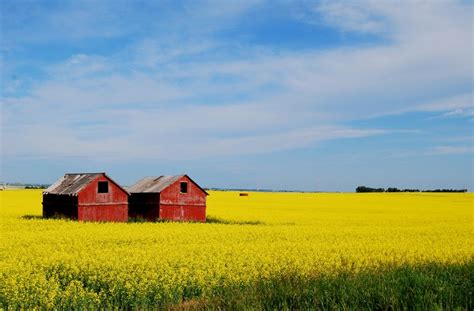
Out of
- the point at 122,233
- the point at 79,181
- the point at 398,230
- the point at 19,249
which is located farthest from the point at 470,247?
the point at 79,181

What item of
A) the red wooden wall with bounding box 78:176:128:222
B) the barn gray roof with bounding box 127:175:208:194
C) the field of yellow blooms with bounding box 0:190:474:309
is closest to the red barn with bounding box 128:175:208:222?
the barn gray roof with bounding box 127:175:208:194

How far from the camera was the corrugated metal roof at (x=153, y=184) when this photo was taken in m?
40.9

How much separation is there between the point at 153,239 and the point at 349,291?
16.4 m

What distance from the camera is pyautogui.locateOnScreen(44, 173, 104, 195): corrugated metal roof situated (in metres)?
37.8

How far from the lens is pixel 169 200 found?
4069 cm

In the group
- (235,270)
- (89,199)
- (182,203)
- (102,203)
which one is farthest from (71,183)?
(235,270)

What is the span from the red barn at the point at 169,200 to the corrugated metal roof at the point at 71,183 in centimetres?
424

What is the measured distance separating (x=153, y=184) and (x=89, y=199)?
6330 millimetres

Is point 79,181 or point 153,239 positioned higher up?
point 79,181

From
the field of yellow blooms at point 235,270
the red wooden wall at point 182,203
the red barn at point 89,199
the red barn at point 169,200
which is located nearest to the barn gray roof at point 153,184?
the red barn at point 169,200

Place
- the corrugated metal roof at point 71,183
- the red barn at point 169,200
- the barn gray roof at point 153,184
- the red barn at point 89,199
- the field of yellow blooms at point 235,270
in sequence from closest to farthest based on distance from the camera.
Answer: the field of yellow blooms at point 235,270 → the red barn at point 89,199 → the corrugated metal roof at point 71,183 → the red barn at point 169,200 → the barn gray roof at point 153,184

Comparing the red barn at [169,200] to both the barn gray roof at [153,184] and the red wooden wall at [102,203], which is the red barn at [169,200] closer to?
the barn gray roof at [153,184]

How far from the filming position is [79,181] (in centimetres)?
3919

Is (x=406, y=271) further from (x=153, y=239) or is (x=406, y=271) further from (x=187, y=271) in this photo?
(x=153, y=239)
